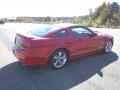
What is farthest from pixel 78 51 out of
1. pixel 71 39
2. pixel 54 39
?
pixel 54 39

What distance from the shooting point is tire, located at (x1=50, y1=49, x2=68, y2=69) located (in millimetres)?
6908

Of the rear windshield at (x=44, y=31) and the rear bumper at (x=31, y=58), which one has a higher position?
the rear windshield at (x=44, y=31)

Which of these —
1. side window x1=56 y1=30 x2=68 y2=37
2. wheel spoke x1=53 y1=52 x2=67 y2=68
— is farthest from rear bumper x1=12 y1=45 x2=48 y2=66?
side window x1=56 y1=30 x2=68 y2=37

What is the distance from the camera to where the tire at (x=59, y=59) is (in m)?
6.91

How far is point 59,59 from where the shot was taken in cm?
705

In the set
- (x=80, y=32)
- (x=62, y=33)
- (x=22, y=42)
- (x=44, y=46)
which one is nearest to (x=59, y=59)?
(x=44, y=46)

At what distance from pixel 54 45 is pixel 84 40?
1.41 m

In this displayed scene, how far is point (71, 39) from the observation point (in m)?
7.33

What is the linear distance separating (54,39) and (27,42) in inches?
33.3

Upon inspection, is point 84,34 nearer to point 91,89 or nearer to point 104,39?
point 104,39

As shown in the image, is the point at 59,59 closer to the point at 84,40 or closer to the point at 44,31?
the point at 44,31

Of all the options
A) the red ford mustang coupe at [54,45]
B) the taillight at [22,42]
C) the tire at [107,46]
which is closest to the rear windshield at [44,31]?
the red ford mustang coupe at [54,45]

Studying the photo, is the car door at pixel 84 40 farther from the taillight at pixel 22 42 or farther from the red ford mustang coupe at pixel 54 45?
the taillight at pixel 22 42

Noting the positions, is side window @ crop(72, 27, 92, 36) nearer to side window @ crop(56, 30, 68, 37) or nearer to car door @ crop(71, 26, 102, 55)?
car door @ crop(71, 26, 102, 55)
